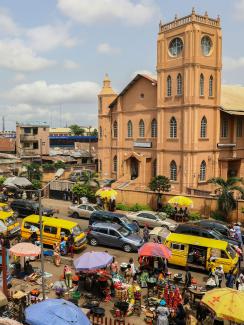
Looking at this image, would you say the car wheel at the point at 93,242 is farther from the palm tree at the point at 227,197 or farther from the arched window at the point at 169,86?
the arched window at the point at 169,86

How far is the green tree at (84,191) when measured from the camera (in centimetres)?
3581

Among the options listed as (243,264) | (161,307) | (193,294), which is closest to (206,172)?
(243,264)

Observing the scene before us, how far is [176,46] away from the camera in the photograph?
3850 cm

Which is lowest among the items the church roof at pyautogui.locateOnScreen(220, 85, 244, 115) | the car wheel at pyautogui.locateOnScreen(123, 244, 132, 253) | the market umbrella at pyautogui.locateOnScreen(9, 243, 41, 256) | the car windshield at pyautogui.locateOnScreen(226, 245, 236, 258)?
the car wheel at pyautogui.locateOnScreen(123, 244, 132, 253)

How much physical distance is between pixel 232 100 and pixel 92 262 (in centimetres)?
3376

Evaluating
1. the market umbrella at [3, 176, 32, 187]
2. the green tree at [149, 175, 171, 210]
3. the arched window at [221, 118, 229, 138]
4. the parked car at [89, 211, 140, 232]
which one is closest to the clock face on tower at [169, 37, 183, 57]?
the arched window at [221, 118, 229, 138]

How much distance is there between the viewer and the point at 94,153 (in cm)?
7138

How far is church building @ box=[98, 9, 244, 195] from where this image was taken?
1467 inches

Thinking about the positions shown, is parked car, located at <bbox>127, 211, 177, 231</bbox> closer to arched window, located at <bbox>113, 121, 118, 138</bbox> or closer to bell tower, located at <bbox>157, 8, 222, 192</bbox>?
bell tower, located at <bbox>157, 8, 222, 192</bbox>

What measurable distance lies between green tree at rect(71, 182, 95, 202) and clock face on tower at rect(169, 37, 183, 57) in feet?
54.0

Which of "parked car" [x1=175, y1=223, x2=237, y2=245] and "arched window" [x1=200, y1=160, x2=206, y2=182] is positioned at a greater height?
"arched window" [x1=200, y1=160, x2=206, y2=182]

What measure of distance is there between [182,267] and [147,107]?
26.4m

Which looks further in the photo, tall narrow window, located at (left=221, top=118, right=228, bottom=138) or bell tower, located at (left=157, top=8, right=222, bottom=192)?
tall narrow window, located at (left=221, top=118, right=228, bottom=138)

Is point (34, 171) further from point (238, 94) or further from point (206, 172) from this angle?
point (238, 94)
